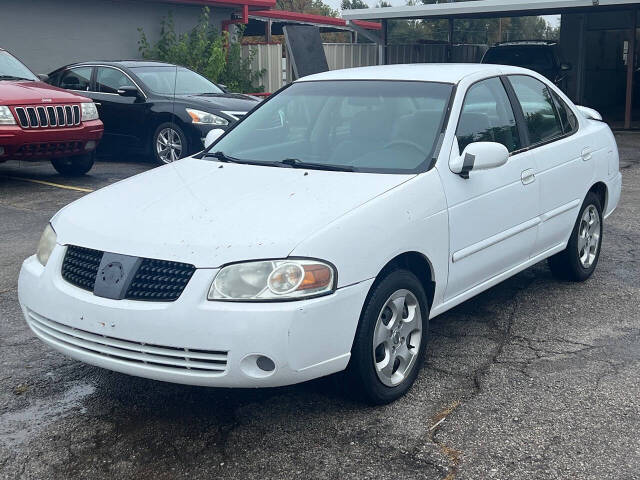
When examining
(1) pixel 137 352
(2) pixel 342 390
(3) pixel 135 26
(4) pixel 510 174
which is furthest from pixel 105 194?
Result: (3) pixel 135 26

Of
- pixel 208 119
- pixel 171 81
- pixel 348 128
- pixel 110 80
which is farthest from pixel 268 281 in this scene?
pixel 110 80

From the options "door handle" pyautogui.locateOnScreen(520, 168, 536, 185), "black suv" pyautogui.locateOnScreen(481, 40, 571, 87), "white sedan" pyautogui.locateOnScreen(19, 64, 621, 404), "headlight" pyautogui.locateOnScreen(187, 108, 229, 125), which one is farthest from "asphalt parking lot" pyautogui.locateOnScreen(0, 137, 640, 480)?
"black suv" pyautogui.locateOnScreen(481, 40, 571, 87)

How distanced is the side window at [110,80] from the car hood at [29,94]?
1.75 m

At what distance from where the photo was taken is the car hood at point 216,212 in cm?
383

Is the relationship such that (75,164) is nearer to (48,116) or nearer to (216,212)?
(48,116)

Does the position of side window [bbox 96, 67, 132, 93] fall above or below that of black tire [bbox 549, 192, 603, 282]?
above

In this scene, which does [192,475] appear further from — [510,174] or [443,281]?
[510,174]

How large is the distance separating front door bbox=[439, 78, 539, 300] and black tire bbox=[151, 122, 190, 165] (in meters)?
7.03

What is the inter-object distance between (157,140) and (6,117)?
8.46ft

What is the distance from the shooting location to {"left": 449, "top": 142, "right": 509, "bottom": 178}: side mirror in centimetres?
470

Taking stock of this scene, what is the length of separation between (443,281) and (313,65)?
16.4m

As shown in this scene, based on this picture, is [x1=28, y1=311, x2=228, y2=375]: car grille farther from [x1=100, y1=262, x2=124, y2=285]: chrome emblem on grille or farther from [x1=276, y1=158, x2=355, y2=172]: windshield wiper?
[x1=276, y1=158, x2=355, y2=172]: windshield wiper

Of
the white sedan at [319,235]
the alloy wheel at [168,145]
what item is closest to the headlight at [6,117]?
the alloy wheel at [168,145]

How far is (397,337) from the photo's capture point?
14.1 feet
